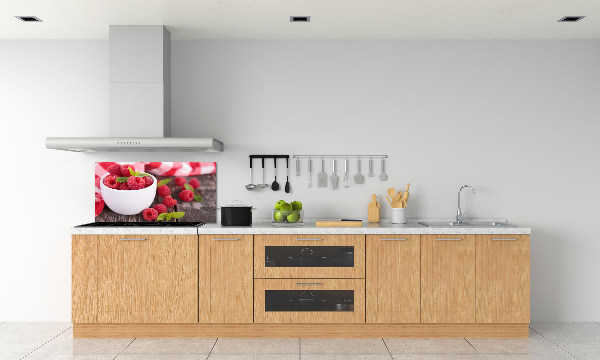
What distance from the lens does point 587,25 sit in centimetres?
428

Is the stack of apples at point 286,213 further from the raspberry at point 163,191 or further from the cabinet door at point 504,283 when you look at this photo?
the cabinet door at point 504,283

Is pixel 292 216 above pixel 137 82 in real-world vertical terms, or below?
below

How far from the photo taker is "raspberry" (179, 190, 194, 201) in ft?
15.4

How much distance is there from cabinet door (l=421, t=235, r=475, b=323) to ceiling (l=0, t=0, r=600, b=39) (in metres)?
1.74

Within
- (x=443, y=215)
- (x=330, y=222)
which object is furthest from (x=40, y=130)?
(x=443, y=215)

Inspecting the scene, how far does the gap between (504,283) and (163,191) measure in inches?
117

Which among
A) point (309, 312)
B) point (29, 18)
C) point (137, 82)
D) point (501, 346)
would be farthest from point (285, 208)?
point (29, 18)

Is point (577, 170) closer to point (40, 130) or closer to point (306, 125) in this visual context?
point (306, 125)

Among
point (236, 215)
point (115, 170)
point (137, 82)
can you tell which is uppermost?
point (137, 82)

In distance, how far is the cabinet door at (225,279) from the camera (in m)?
4.08

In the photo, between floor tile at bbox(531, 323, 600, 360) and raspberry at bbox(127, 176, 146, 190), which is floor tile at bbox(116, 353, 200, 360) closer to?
raspberry at bbox(127, 176, 146, 190)

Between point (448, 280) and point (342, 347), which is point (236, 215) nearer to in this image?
point (342, 347)

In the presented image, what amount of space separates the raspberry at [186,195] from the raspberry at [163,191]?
0.12 meters

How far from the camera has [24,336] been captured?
4.24m
